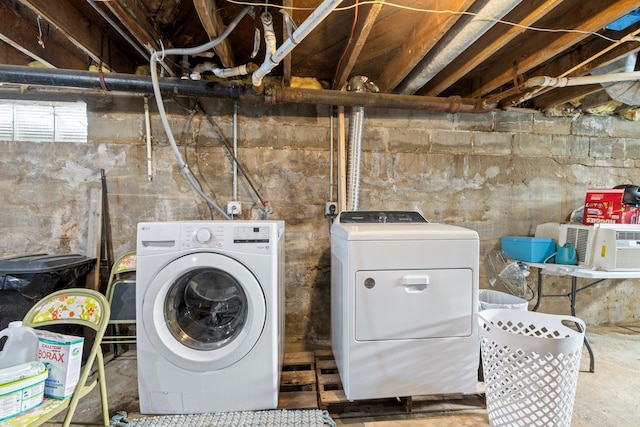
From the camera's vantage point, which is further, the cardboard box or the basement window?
the basement window

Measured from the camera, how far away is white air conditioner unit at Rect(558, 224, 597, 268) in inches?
80.4

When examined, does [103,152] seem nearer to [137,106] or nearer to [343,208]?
[137,106]

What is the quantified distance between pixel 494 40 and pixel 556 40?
328mm

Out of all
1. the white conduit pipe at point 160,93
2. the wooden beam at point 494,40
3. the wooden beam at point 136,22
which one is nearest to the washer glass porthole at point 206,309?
the white conduit pipe at point 160,93

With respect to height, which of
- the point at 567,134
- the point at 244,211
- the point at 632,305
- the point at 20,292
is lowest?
the point at 632,305

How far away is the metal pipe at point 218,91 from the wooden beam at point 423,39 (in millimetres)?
177

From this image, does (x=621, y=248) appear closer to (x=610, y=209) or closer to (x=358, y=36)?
(x=610, y=209)

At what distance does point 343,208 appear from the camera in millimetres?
2281

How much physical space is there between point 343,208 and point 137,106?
1.73 m

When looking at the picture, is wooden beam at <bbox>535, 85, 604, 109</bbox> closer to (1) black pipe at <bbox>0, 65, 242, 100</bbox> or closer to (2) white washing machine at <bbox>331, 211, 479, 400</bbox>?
(2) white washing machine at <bbox>331, 211, 479, 400</bbox>

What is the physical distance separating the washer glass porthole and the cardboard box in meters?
0.47

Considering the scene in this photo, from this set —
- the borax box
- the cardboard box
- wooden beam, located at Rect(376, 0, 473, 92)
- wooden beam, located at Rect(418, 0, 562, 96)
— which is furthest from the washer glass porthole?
wooden beam, located at Rect(418, 0, 562, 96)

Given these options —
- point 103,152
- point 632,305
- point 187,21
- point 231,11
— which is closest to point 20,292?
point 103,152

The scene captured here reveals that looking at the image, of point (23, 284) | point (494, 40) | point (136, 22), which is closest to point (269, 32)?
point (136, 22)
